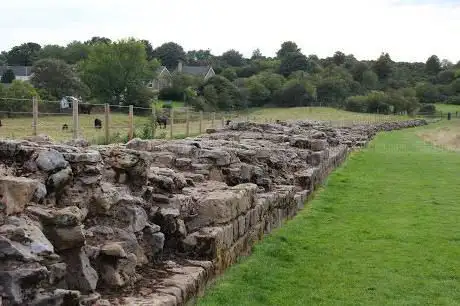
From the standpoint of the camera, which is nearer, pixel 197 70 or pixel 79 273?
pixel 79 273

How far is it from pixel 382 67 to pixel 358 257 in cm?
13483

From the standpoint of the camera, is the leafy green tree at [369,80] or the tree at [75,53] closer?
the tree at [75,53]

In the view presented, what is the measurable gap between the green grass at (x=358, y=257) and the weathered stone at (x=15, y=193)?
2.24 m

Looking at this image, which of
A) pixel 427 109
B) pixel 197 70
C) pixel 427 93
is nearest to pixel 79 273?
pixel 427 109

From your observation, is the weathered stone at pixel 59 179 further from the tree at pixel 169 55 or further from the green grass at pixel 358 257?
the tree at pixel 169 55

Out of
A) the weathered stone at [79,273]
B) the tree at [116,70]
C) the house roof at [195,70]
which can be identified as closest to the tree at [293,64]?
the house roof at [195,70]

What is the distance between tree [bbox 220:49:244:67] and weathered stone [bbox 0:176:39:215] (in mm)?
150138

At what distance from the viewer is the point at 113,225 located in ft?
20.0

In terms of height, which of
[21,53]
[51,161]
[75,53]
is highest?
[21,53]

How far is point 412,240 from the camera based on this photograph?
1030 centimetres

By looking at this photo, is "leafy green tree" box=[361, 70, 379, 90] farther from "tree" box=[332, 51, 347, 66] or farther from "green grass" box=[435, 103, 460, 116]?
"tree" box=[332, 51, 347, 66]

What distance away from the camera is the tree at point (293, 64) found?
4938 inches

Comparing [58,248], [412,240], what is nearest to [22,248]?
[58,248]

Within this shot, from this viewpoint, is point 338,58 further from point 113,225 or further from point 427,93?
point 113,225
